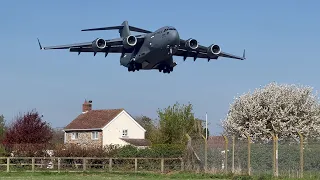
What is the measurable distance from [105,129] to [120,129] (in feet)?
8.19

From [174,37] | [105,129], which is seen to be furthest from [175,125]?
[174,37]

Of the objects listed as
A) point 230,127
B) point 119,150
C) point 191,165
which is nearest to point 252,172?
point 191,165

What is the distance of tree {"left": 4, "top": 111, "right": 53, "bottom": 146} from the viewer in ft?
174

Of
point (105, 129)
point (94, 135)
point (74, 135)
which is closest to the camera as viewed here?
point (105, 129)

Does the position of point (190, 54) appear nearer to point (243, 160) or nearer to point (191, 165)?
point (191, 165)

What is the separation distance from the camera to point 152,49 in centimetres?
3631

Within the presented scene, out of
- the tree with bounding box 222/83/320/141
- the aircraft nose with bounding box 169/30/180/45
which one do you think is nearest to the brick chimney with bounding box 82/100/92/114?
the tree with bounding box 222/83/320/141

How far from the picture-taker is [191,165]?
113 ft

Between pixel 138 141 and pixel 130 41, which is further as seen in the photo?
pixel 138 141

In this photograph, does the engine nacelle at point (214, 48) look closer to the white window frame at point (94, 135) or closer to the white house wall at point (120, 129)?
the white house wall at point (120, 129)

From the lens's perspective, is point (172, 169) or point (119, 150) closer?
point (172, 169)

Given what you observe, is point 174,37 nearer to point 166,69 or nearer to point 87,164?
point 166,69

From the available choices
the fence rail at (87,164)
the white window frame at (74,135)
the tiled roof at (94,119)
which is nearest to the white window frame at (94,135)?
the tiled roof at (94,119)

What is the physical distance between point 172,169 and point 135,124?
117 ft
